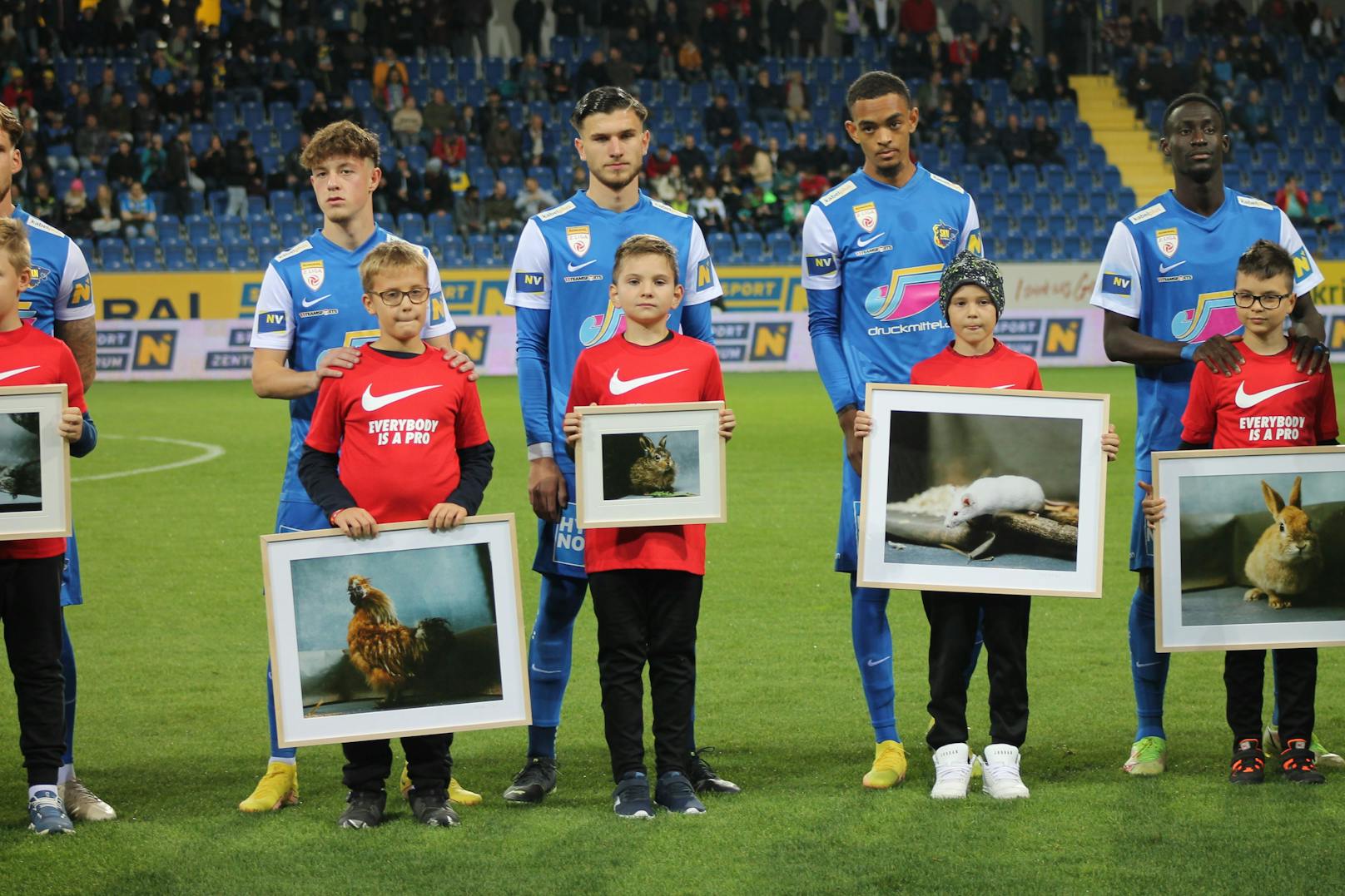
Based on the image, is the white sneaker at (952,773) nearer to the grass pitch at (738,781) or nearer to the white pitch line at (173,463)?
the grass pitch at (738,781)

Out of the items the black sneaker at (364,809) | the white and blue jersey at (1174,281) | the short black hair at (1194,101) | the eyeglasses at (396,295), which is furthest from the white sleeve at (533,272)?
the short black hair at (1194,101)

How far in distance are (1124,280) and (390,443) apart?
247 centimetres

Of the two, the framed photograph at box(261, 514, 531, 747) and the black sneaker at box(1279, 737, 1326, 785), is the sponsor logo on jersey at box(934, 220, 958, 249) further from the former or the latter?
the black sneaker at box(1279, 737, 1326, 785)

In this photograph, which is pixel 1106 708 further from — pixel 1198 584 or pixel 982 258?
pixel 982 258

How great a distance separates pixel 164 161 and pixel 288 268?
20.9m

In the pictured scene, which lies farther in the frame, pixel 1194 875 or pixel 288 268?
pixel 288 268

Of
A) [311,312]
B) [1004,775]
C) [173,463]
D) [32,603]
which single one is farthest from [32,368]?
[173,463]

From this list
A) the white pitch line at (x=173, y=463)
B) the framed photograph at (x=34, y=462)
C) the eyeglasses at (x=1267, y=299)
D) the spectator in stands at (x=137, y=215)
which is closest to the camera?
the framed photograph at (x=34, y=462)

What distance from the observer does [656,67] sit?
2847cm

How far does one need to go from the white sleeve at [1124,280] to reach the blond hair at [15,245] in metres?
3.35

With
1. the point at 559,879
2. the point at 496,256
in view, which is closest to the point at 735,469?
the point at 559,879

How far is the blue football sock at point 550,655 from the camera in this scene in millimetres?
4844

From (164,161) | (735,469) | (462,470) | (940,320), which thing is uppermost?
(164,161)

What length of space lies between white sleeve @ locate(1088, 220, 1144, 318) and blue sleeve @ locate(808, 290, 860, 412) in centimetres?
87
